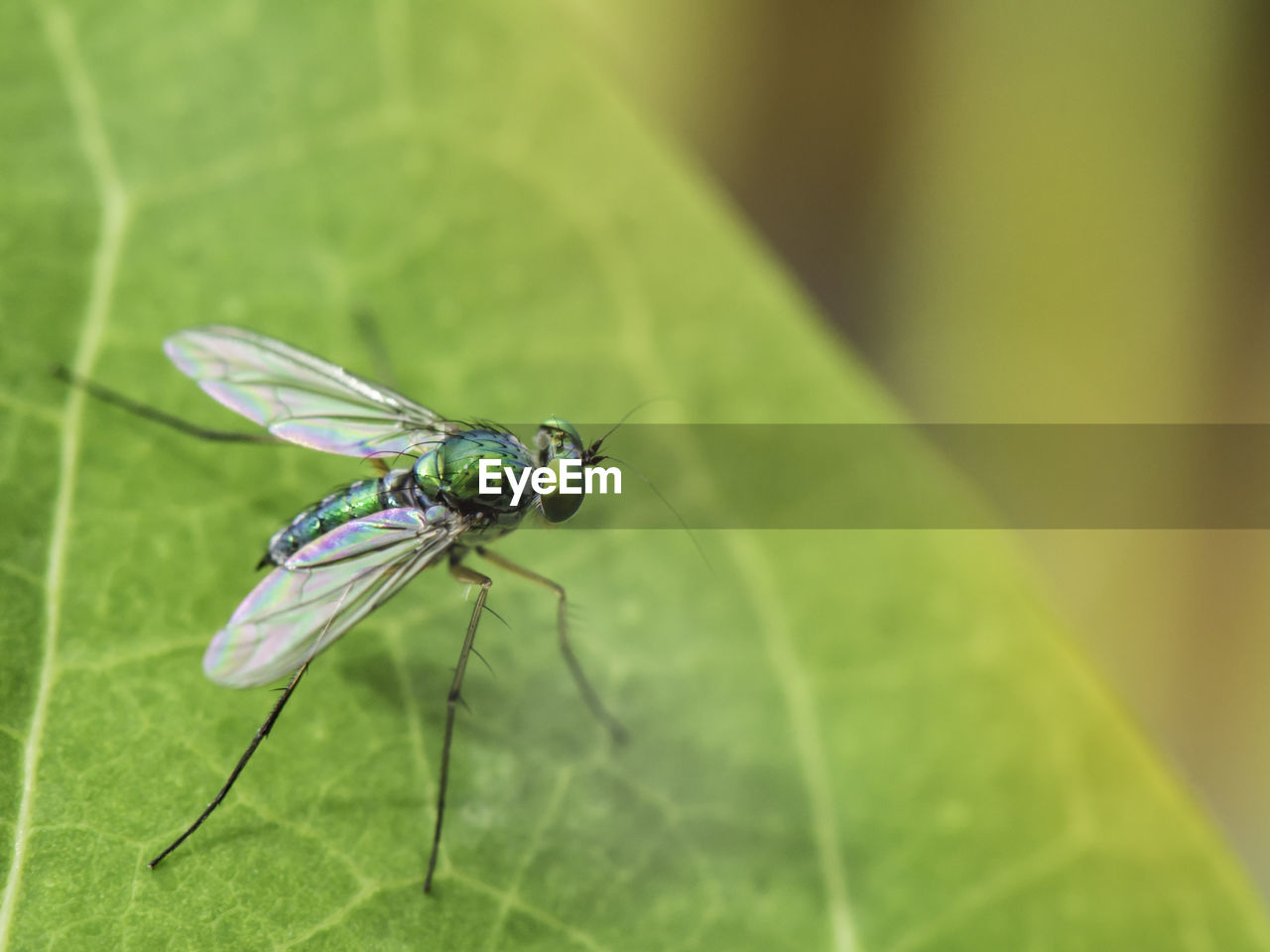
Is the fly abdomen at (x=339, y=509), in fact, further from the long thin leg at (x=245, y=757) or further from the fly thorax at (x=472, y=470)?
the long thin leg at (x=245, y=757)

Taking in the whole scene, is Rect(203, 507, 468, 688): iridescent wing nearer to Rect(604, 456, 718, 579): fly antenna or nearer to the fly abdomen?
the fly abdomen

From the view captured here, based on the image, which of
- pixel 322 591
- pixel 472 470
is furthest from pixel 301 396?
pixel 322 591

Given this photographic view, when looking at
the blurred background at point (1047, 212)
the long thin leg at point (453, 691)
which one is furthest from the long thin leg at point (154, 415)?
the blurred background at point (1047, 212)

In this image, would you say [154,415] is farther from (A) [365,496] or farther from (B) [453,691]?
(B) [453,691]

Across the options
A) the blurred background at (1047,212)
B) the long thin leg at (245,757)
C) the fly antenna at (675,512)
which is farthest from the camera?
the blurred background at (1047,212)

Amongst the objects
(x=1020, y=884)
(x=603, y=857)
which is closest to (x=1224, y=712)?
(x=1020, y=884)

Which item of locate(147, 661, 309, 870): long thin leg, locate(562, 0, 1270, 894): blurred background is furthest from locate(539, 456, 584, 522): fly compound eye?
locate(562, 0, 1270, 894): blurred background
